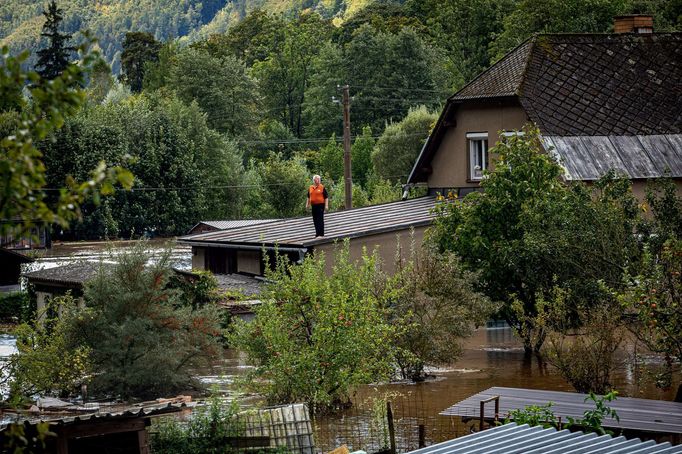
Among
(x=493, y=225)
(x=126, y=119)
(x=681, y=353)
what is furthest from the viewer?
(x=126, y=119)

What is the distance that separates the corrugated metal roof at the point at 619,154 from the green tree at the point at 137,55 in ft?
327

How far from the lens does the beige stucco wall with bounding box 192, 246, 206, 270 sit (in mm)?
43062

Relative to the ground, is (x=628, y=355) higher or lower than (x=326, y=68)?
Answer: lower

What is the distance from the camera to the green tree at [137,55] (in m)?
136

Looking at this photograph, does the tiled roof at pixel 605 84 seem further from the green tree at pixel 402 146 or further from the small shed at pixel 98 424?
the green tree at pixel 402 146

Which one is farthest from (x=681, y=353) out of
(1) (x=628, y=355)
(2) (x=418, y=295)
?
(2) (x=418, y=295)

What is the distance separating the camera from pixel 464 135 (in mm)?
43594

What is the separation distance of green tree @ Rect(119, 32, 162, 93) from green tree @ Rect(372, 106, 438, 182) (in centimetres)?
5750

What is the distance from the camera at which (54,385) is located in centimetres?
2536

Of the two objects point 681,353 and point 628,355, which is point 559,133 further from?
point 681,353

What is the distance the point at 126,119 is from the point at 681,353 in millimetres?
66003

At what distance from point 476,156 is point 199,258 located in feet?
32.8

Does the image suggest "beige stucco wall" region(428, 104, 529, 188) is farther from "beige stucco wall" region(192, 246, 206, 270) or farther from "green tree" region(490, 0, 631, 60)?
"green tree" region(490, 0, 631, 60)

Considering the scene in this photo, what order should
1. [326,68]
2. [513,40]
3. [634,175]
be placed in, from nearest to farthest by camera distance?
[634,175]
[513,40]
[326,68]
